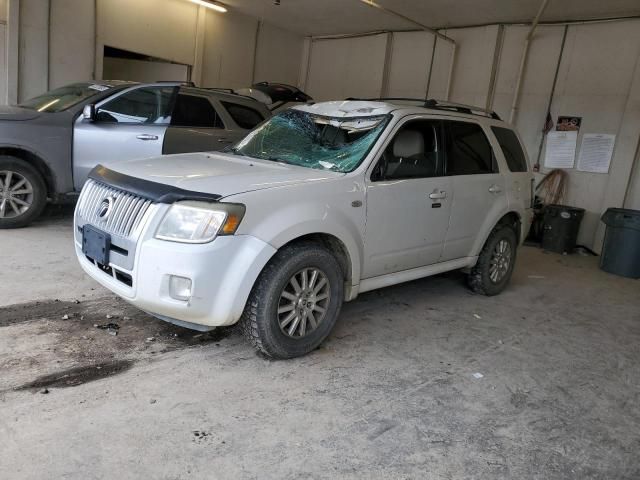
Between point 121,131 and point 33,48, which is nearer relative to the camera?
point 121,131

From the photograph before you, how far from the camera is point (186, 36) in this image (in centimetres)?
1002

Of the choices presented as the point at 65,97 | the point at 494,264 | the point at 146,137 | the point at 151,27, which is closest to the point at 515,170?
the point at 494,264

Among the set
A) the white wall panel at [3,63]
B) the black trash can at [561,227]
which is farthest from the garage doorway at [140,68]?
the black trash can at [561,227]

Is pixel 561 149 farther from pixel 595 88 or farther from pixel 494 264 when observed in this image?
pixel 494 264

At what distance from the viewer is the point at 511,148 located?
5.34 metres

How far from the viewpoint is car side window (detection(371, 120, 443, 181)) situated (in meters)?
3.89

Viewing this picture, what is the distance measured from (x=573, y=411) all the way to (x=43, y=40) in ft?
28.7

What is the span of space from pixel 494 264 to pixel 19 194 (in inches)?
207

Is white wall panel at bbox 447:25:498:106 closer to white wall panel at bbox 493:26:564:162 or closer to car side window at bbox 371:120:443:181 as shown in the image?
white wall panel at bbox 493:26:564:162

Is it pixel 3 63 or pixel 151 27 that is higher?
pixel 151 27

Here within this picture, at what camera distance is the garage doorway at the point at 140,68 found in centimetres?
1034

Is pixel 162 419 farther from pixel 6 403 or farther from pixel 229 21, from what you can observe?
pixel 229 21

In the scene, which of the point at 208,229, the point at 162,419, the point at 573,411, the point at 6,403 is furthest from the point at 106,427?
the point at 573,411

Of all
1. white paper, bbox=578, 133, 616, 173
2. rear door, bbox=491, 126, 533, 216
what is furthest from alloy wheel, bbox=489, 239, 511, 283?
white paper, bbox=578, 133, 616, 173
